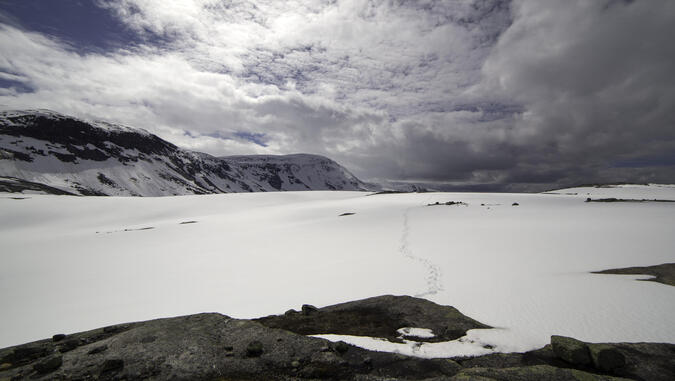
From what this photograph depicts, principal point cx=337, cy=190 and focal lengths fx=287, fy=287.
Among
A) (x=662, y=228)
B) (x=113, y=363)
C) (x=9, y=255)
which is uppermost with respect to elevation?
(x=662, y=228)

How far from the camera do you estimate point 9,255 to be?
21656 mm

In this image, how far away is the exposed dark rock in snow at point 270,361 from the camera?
17.3 feet

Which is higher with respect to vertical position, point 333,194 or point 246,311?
point 333,194

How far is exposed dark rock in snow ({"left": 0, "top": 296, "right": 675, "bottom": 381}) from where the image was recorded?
17.3ft

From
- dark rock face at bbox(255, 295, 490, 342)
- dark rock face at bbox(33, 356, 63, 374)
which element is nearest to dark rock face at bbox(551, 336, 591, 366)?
dark rock face at bbox(255, 295, 490, 342)

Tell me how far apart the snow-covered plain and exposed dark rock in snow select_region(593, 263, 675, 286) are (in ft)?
2.81

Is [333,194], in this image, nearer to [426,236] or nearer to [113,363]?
[426,236]

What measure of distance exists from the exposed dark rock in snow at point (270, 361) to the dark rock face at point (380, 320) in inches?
45.4

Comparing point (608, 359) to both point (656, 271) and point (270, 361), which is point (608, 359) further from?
point (656, 271)

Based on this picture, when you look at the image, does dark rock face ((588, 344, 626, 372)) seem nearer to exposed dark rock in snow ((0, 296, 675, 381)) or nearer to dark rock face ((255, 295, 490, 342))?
exposed dark rock in snow ((0, 296, 675, 381))

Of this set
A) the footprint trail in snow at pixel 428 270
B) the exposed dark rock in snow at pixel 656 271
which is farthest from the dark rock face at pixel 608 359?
the exposed dark rock in snow at pixel 656 271

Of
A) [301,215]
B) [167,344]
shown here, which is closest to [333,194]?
[301,215]

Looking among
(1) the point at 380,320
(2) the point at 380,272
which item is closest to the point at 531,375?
(1) the point at 380,320

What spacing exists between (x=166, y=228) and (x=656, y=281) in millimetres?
37180
